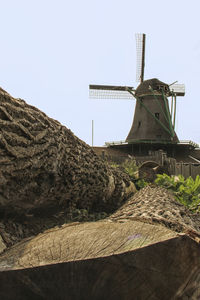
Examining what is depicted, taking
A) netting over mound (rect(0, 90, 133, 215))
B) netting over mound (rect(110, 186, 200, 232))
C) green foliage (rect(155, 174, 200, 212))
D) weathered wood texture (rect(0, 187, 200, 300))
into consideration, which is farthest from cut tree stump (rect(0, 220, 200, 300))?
green foliage (rect(155, 174, 200, 212))

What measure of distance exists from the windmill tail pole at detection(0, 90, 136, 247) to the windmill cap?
18.5 meters

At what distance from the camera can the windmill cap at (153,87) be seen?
21031 millimetres

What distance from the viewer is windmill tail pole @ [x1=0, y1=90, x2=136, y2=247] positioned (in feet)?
6.76

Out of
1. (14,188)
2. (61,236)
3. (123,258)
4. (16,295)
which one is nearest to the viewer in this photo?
(123,258)

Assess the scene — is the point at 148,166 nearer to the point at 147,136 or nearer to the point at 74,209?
the point at 74,209

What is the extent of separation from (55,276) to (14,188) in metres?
1.08

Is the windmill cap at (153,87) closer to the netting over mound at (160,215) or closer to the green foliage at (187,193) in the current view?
the green foliage at (187,193)

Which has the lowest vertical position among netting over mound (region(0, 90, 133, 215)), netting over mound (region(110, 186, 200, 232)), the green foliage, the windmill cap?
the green foliage

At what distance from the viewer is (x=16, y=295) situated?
4.36 ft

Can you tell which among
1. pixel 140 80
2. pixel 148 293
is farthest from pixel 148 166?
pixel 140 80

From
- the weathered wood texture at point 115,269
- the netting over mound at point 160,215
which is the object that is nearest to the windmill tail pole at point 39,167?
the netting over mound at point 160,215

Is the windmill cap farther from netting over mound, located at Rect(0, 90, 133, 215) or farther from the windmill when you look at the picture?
netting over mound, located at Rect(0, 90, 133, 215)

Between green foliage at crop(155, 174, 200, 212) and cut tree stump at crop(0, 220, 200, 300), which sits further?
green foliage at crop(155, 174, 200, 212)

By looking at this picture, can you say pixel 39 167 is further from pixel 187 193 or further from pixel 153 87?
pixel 153 87
